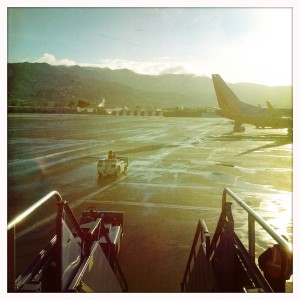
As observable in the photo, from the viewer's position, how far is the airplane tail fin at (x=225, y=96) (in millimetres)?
48625

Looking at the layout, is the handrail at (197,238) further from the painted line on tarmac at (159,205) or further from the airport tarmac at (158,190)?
the painted line on tarmac at (159,205)

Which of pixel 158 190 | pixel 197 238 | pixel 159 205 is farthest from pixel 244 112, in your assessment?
pixel 197 238

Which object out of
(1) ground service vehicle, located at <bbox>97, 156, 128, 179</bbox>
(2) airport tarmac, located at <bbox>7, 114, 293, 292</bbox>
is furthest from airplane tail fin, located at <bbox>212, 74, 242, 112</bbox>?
(1) ground service vehicle, located at <bbox>97, 156, 128, 179</bbox>

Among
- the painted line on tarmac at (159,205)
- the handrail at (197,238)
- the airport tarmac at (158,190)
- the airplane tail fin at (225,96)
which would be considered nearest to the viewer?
the handrail at (197,238)

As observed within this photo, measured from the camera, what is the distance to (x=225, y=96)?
49.3m

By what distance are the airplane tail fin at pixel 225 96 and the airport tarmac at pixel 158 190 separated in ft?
58.7

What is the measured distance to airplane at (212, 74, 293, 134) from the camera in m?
45.3

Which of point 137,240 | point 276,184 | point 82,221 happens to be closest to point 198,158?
point 276,184

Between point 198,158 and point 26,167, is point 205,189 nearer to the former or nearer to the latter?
point 198,158

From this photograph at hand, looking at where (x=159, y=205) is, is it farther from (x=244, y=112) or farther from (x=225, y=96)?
(x=225, y=96)

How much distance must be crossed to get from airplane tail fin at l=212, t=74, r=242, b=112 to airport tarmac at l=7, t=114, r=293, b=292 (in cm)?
1788

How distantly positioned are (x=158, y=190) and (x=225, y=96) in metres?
36.2

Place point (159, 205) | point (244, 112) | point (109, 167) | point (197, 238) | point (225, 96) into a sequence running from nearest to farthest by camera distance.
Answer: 1. point (197, 238)
2. point (159, 205)
3. point (109, 167)
4. point (244, 112)
5. point (225, 96)

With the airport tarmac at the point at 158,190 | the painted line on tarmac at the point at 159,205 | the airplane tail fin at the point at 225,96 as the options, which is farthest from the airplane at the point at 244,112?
the painted line on tarmac at the point at 159,205
